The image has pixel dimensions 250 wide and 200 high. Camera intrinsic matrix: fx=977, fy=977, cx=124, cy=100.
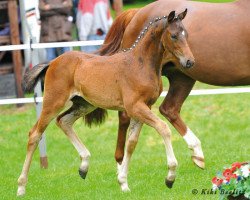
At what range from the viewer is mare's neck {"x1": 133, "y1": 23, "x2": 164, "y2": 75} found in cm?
899

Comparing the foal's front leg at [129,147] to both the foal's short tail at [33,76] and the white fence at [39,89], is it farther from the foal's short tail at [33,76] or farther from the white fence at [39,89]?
the white fence at [39,89]

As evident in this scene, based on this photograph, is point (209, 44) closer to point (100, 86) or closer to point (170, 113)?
point (170, 113)

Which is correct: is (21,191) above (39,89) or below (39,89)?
above

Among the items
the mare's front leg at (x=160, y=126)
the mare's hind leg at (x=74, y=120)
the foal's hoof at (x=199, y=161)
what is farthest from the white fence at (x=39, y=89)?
the mare's front leg at (x=160, y=126)

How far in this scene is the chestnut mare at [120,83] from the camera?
28.8 feet

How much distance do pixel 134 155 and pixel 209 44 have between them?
2.78m

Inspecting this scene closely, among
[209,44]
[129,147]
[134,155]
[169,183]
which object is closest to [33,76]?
[129,147]

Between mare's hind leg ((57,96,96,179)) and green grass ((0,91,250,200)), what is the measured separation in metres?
0.28

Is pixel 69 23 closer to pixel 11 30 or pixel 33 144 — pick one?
pixel 11 30

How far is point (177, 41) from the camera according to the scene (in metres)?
8.72

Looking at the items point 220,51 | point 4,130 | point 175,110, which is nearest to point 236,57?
point 220,51

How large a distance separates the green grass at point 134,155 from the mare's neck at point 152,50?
3.97ft

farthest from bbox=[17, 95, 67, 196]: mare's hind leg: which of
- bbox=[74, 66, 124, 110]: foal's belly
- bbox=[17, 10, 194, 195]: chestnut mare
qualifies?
bbox=[74, 66, 124, 110]: foal's belly

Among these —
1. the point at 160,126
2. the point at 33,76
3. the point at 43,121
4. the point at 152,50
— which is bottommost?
the point at 43,121
